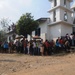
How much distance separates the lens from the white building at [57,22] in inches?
1111

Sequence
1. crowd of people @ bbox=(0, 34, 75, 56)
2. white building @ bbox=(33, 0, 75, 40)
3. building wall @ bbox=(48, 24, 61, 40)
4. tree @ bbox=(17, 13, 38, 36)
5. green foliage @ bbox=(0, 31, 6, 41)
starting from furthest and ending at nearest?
green foliage @ bbox=(0, 31, 6, 41) → white building @ bbox=(33, 0, 75, 40) → building wall @ bbox=(48, 24, 61, 40) → tree @ bbox=(17, 13, 38, 36) → crowd of people @ bbox=(0, 34, 75, 56)

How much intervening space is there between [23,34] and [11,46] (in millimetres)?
4231

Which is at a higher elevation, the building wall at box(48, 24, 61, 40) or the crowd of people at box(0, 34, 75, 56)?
the building wall at box(48, 24, 61, 40)

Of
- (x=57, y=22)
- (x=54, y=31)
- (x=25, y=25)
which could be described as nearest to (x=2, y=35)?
(x=25, y=25)

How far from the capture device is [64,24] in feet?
93.7

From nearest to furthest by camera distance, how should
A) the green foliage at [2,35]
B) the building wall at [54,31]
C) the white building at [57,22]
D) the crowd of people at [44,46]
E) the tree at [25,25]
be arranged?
1. the crowd of people at [44,46]
2. the tree at [25,25]
3. the building wall at [54,31]
4. the white building at [57,22]
5. the green foliage at [2,35]

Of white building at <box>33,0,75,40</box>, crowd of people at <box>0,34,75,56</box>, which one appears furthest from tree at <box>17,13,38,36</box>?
crowd of people at <box>0,34,75,56</box>

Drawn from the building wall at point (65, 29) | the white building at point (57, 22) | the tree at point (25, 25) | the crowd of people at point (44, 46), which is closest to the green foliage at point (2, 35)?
the white building at point (57, 22)

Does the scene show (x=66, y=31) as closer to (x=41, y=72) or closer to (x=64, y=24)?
(x=64, y=24)

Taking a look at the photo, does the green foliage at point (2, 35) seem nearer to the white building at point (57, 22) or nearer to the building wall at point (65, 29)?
the white building at point (57, 22)

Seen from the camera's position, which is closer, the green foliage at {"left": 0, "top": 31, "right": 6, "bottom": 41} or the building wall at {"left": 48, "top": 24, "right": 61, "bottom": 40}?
the building wall at {"left": 48, "top": 24, "right": 61, "bottom": 40}

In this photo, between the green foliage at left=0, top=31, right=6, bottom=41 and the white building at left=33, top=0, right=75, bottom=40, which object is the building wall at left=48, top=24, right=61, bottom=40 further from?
the green foliage at left=0, top=31, right=6, bottom=41

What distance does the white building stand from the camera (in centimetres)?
2822

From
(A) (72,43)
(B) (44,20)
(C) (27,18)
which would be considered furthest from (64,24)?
(A) (72,43)
